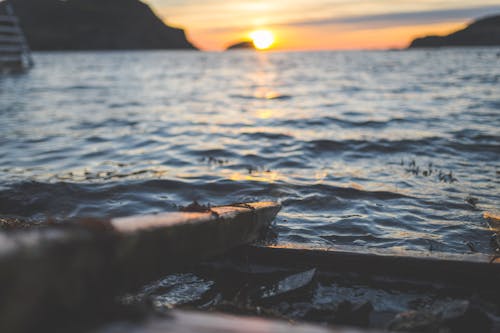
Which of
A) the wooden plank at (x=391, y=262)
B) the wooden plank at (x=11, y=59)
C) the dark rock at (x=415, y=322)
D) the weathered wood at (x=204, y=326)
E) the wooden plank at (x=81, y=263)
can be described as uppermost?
the wooden plank at (x=11, y=59)

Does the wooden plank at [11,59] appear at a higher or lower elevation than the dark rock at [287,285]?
higher

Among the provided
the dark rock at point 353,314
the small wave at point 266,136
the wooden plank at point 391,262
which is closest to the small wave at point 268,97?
the small wave at point 266,136

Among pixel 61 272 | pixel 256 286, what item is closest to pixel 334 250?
pixel 256 286

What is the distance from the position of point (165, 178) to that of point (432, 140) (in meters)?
8.82

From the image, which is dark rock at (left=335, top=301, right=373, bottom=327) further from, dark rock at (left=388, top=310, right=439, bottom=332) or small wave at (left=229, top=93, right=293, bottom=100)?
small wave at (left=229, top=93, right=293, bottom=100)

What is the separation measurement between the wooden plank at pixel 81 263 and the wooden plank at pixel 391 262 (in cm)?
171

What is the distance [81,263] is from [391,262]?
330cm

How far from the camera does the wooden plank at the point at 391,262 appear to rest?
13.2ft

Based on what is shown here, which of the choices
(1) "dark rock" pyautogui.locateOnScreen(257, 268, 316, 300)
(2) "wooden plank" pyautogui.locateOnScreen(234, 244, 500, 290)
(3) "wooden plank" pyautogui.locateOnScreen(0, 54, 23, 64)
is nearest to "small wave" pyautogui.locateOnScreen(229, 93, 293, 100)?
(2) "wooden plank" pyautogui.locateOnScreen(234, 244, 500, 290)

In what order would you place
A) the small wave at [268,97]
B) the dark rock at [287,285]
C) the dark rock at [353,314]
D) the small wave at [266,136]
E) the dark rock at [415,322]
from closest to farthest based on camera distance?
the dark rock at [415,322] < the dark rock at [353,314] < the dark rock at [287,285] < the small wave at [266,136] < the small wave at [268,97]

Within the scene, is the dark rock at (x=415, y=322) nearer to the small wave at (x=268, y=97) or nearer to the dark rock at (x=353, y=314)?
the dark rock at (x=353, y=314)

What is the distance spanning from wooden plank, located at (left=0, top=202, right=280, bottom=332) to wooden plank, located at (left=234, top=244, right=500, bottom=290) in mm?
1713

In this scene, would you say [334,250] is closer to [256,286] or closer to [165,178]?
[256,286]

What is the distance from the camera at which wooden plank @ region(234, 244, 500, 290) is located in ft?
13.2
